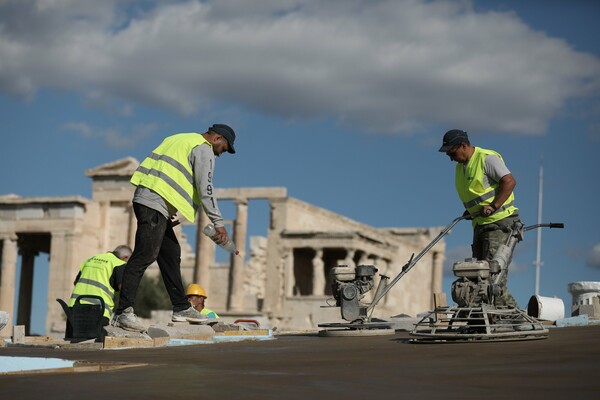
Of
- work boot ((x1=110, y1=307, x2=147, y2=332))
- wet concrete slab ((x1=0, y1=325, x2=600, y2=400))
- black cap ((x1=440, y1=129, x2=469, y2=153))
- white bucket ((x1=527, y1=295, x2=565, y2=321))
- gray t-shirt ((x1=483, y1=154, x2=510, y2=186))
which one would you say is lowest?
wet concrete slab ((x1=0, y1=325, x2=600, y2=400))

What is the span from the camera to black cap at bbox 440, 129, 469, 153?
36.3ft

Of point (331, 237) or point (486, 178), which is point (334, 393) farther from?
point (331, 237)

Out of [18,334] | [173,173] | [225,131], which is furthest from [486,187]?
[18,334]

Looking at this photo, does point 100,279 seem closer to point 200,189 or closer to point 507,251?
point 200,189

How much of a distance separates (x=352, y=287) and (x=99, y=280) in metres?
3.35

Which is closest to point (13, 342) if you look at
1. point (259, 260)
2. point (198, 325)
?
point (198, 325)

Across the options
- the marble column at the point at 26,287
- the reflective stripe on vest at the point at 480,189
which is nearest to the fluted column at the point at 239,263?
the marble column at the point at 26,287

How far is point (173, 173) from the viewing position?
10.6 metres

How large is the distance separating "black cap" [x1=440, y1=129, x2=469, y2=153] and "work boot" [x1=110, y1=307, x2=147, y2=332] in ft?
10.2

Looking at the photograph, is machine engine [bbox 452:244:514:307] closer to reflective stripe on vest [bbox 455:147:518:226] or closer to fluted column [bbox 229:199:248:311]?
reflective stripe on vest [bbox 455:147:518:226]

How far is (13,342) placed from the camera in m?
12.2

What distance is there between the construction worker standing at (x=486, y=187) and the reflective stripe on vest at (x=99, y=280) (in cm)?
454

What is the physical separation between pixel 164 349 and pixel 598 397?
5002mm

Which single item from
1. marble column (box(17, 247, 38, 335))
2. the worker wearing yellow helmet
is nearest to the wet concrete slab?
the worker wearing yellow helmet
